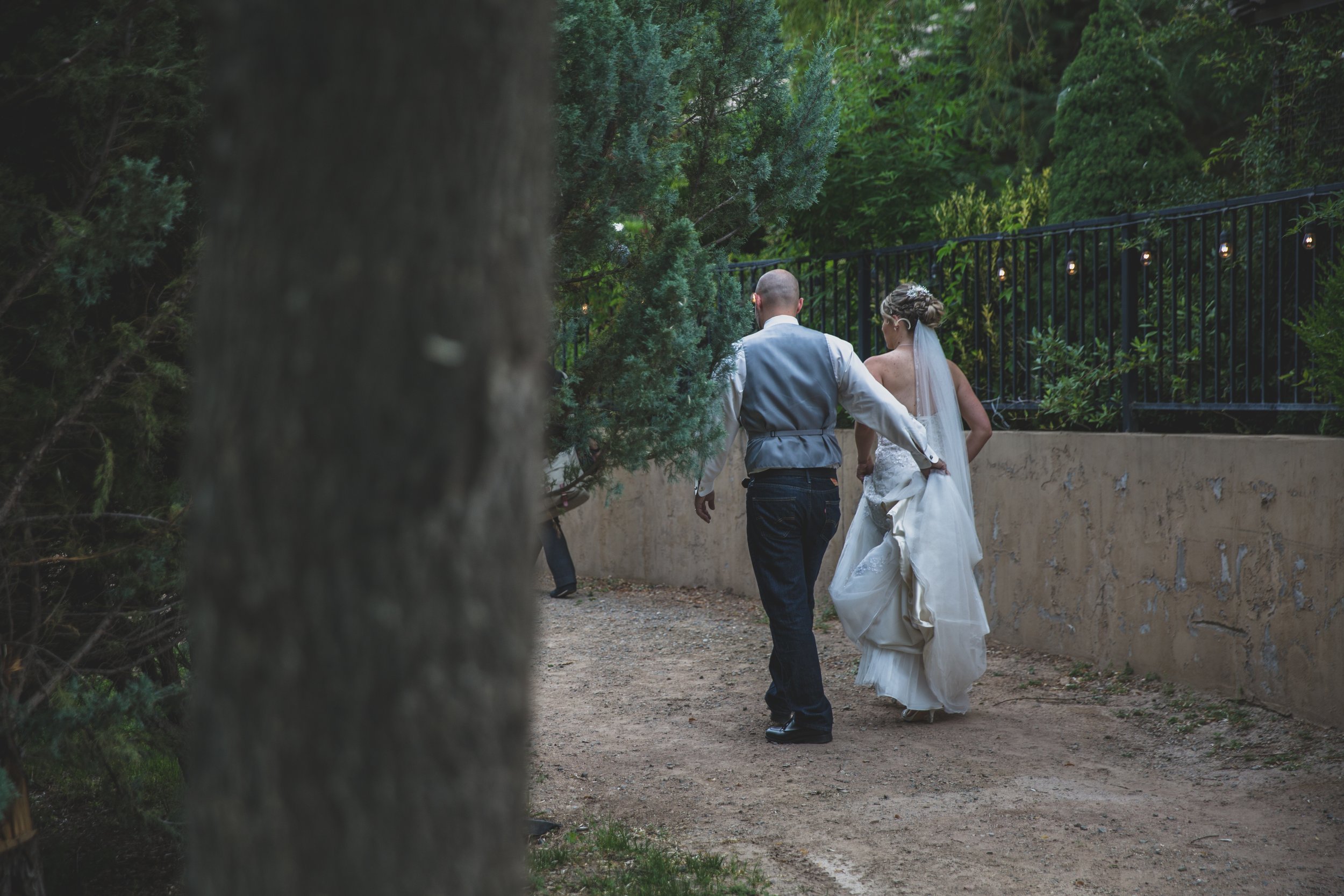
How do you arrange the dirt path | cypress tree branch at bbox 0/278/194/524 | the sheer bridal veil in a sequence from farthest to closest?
1. the sheer bridal veil
2. the dirt path
3. cypress tree branch at bbox 0/278/194/524

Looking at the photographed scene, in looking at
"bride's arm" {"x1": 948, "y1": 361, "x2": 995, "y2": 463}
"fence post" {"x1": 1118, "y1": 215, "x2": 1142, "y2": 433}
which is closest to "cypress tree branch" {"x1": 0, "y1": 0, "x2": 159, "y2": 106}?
"bride's arm" {"x1": 948, "y1": 361, "x2": 995, "y2": 463}

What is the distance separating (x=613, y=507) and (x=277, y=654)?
9.04 m

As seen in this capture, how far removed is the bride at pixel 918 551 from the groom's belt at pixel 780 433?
0.70 metres

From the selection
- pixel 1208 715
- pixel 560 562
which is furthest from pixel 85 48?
pixel 560 562

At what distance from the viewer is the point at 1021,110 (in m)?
12.0

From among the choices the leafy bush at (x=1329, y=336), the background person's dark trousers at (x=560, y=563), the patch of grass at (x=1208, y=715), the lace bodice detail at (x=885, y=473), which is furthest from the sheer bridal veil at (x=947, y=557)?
the background person's dark trousers at (x=560, y=563)

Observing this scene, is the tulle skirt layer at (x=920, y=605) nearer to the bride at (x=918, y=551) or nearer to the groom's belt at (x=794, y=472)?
the bride at (x=918, y=551)

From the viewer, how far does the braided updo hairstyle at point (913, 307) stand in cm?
610

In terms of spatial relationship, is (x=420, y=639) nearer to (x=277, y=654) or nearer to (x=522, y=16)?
(x=277, y=654)

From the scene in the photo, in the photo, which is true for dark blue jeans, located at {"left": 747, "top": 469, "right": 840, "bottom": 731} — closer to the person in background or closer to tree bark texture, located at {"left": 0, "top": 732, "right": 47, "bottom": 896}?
the person in background

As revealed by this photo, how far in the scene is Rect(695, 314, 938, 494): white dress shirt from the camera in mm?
5508

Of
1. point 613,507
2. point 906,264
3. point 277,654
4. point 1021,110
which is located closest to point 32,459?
point 277,654

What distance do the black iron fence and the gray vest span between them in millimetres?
1631

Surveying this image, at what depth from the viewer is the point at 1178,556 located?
6098 mm
